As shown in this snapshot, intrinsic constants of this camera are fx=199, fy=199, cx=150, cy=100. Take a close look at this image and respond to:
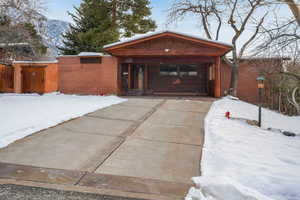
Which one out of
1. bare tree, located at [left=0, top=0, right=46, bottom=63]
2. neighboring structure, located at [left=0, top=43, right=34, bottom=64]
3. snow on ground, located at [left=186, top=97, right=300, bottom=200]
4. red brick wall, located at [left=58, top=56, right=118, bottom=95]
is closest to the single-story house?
red brick wall, located at [left=58, top=56, right=118, bottom=95]

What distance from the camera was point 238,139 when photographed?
418cm

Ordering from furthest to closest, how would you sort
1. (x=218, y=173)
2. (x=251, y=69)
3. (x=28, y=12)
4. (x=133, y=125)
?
(x=251, y=69) → (x=28, y=12) → (x=133, y=125) → (x=218, y=173)

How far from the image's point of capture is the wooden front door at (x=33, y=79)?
14.1 metres

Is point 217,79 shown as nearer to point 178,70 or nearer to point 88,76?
point 178,70

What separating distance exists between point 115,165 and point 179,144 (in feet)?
4.73

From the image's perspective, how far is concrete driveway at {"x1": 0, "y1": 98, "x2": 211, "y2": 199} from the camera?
2396 millimetres

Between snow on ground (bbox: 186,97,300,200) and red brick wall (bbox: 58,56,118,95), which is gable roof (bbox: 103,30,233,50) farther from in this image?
snow on ground (bbox: 186,97,300,200)

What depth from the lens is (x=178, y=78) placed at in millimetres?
13070

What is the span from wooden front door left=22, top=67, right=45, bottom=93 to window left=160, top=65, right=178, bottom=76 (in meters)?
8.43

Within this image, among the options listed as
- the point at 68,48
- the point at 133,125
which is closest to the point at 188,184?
the point at 133,125

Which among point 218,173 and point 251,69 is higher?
point 251,69

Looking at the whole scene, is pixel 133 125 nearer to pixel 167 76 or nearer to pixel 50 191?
pixel 50 191

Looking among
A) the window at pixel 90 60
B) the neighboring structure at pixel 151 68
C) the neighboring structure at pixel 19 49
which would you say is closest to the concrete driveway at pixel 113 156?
the neighboring structure at pixel 151 68

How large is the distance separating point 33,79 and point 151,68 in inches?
332
